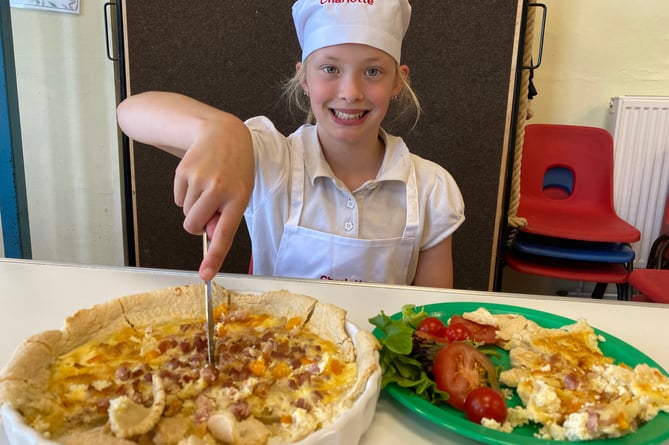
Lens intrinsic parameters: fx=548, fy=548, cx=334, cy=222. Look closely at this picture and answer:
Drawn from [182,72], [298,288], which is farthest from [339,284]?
[182,72]

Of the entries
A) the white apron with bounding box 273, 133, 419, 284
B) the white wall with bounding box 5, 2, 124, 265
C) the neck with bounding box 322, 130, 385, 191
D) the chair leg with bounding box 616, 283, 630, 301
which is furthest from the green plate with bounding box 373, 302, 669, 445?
the white wall with bounding box 5, 2, 124, 265

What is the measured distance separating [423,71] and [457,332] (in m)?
1.75

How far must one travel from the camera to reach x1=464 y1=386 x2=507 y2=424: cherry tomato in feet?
2.13

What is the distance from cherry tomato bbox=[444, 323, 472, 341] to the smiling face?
546 millimetres

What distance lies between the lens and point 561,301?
1.05 meters

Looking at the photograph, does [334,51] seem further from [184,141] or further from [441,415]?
[441,415]

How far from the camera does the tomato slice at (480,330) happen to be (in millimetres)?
843

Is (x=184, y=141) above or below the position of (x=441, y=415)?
above

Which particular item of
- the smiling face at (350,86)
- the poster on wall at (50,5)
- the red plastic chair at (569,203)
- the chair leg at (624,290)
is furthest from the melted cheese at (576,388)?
the poster on wall at (50,5)

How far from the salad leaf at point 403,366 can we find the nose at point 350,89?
0.56 m

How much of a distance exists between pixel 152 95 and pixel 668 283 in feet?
5.27

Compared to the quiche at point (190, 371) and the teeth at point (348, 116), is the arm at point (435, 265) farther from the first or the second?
the quiche at point (190, 371)

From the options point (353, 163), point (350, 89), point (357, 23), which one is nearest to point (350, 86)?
point (350, 89)

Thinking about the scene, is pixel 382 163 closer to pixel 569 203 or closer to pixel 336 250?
pixel 336 250
